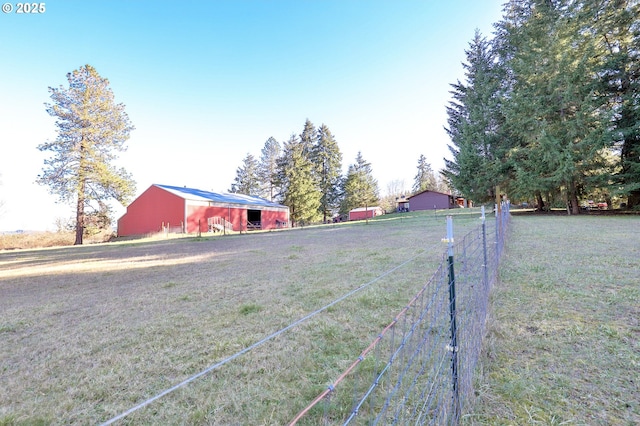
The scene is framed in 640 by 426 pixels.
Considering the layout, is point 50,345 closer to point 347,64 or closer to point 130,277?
point 130,277

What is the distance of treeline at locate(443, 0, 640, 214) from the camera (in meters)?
13.9

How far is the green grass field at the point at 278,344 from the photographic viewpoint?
1767 mm

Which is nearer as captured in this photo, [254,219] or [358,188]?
[254,219]

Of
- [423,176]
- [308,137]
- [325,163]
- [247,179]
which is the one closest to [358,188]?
[325,163]

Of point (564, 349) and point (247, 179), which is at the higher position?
point (247, 179)

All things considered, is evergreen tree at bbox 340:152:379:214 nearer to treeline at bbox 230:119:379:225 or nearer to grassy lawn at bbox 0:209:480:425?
treeline at bbox 230:119:379:225

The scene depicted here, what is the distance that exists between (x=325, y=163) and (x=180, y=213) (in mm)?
23136

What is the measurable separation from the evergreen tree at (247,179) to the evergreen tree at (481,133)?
31.0 m

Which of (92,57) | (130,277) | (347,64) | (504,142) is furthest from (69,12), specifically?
(504,142)

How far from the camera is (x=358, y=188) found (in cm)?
3969

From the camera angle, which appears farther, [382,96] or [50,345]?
[382,96]

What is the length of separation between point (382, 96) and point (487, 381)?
21.3 meters

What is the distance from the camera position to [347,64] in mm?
18859

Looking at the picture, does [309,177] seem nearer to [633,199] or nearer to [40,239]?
[40,239]
